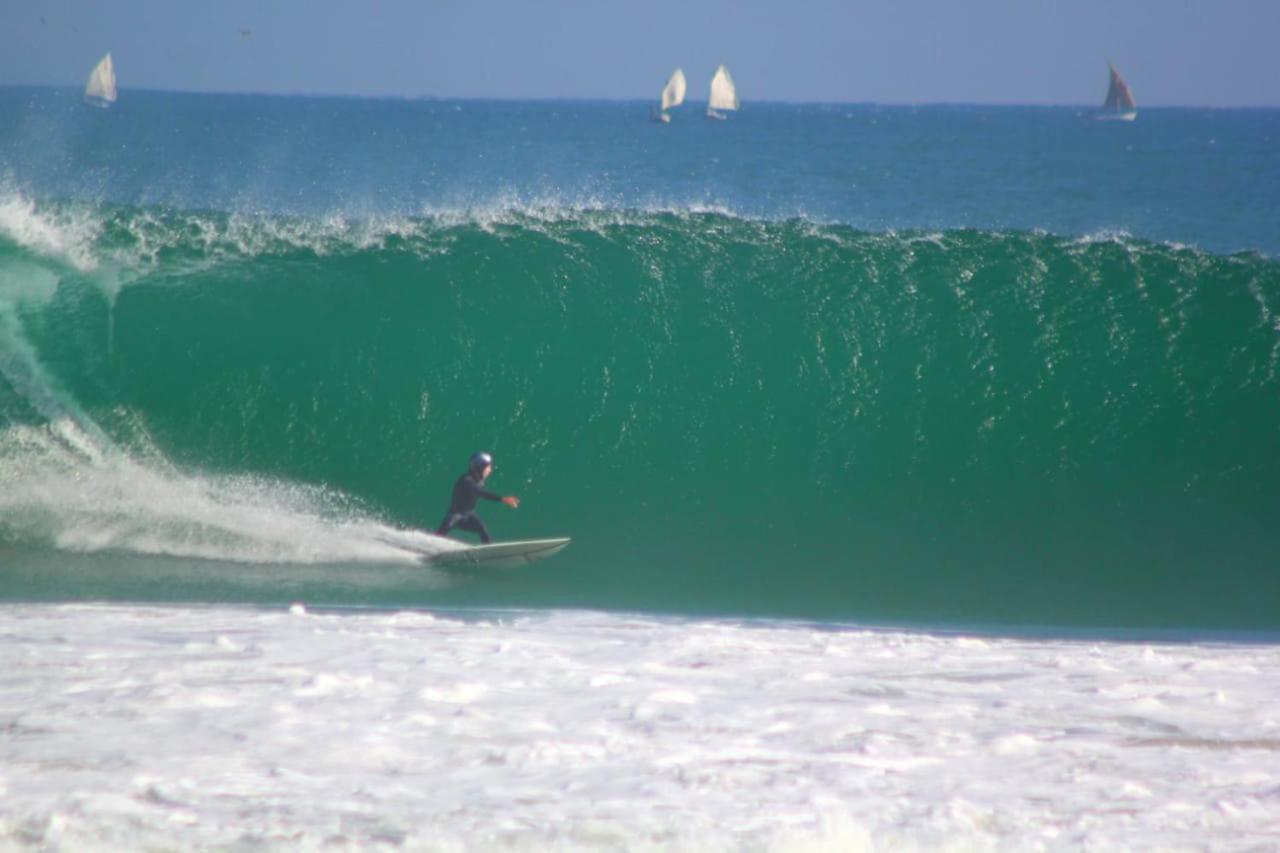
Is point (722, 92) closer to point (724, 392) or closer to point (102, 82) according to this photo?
point (102, 82)

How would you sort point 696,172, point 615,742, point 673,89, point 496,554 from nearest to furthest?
1. point 615,742
2. point 496,554
3. point 696,172
4. point 673,89

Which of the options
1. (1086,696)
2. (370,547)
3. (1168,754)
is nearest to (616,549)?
(370,547)

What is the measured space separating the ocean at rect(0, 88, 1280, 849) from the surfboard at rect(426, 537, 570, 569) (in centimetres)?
23

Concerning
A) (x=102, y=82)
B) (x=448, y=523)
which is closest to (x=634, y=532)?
(x=448, y=523)

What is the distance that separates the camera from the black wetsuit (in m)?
8.60

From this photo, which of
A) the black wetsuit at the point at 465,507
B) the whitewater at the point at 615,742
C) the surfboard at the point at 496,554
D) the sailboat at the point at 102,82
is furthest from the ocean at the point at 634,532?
the sailboat at the point at 102,82

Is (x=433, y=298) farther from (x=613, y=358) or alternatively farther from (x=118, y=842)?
(x=118, y=842)

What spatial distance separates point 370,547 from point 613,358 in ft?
10.3

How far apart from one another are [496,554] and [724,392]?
2.95 metres

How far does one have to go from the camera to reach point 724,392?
10.6 metres

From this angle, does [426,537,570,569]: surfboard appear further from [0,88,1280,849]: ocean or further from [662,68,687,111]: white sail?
[662,68,687,111]: white sail

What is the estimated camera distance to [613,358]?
36.1ft

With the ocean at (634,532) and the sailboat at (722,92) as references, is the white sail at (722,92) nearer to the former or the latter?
the sailboat at (722,92)

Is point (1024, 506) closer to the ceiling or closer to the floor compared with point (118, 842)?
closer to the ceiling
